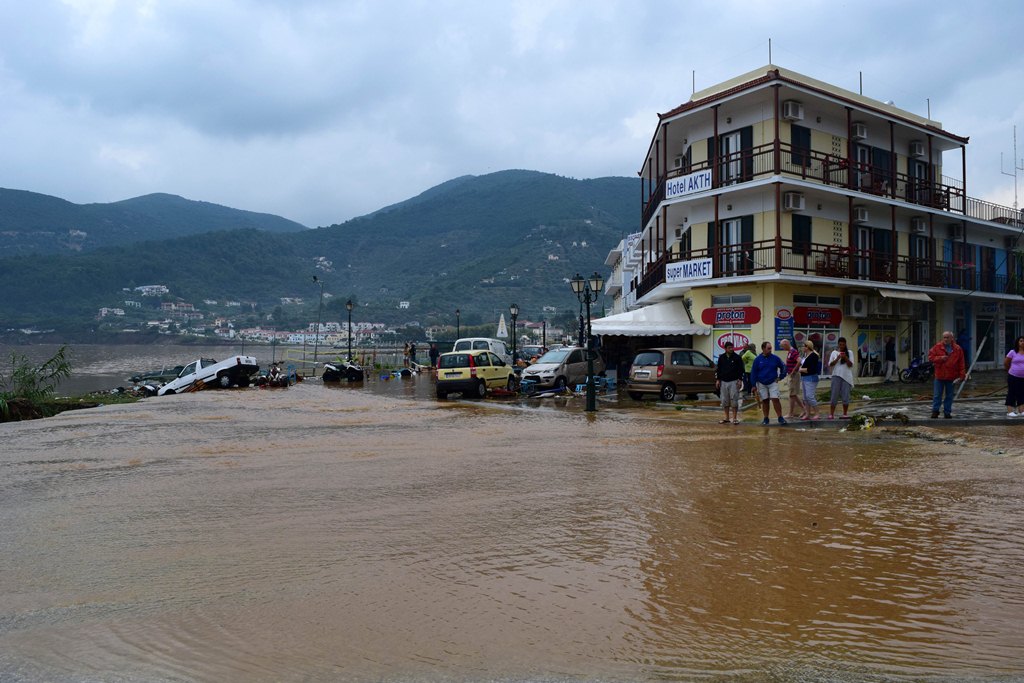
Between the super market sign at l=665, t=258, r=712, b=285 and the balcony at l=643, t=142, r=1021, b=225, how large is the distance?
2.88 meters

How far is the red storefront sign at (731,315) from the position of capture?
25.6 m

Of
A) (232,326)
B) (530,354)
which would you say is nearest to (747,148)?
(530,354)

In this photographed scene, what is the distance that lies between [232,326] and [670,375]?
122m

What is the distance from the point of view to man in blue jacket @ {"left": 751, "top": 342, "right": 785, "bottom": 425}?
1486cm

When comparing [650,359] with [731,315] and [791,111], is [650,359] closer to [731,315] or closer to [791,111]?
[731,315]

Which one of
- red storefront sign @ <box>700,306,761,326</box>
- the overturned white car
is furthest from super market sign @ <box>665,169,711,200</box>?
Answer: the overturned white car

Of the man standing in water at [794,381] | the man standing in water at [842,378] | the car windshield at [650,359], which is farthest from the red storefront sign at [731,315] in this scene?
the man standing in water at [842,378]

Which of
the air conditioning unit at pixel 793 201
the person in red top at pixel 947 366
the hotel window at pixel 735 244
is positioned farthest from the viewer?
the hotel window at pixel 735 244

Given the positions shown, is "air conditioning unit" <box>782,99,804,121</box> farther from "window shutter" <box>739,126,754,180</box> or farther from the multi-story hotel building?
"window shutter" <box>739,126,754,180</box>

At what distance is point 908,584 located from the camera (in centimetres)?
525

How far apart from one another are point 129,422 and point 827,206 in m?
23.9

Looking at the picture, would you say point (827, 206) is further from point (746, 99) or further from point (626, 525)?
point (626, 525)

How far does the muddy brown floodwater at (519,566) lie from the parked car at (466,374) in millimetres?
13217

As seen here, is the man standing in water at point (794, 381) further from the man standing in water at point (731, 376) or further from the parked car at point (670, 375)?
the parked car at point (670, 375)
